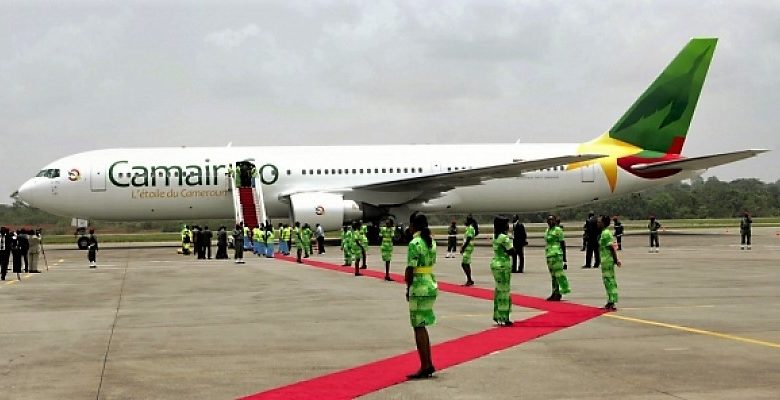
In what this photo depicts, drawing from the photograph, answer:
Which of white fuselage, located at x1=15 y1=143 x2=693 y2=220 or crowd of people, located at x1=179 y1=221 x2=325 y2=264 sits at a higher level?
white fuselage, located at x1=15 y1=143 x2=693 y2=220

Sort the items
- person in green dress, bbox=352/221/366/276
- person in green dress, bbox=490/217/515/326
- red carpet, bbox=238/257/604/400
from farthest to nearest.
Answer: person in green dress, bbox=352/221/366/276 < person in green dress, bbox=490/217/515/326 < red carpet, bbox=238/257/604/400

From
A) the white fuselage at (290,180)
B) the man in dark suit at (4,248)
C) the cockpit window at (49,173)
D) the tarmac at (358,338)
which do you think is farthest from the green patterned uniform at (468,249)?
the cockpit window at (49,173)

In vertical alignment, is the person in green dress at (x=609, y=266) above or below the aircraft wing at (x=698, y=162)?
below

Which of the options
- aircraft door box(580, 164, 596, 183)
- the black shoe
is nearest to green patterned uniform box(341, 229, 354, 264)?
the black shoe

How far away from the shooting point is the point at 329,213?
38.9 meters

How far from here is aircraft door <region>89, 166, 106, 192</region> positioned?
132 feet

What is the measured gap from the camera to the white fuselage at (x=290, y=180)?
40375mm

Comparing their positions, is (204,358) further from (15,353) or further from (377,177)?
(377,177)

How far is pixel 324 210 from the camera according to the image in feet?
128

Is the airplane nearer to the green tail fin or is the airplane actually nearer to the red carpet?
the green tail fin

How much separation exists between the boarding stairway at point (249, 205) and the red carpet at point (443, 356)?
24.6 m

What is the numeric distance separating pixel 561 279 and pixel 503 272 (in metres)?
3.04

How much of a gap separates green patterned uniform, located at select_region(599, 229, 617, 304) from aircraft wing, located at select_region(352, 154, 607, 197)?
71.4 feet

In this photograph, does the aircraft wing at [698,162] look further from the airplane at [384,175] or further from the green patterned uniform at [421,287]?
the green patterned uniform at [421,287]
